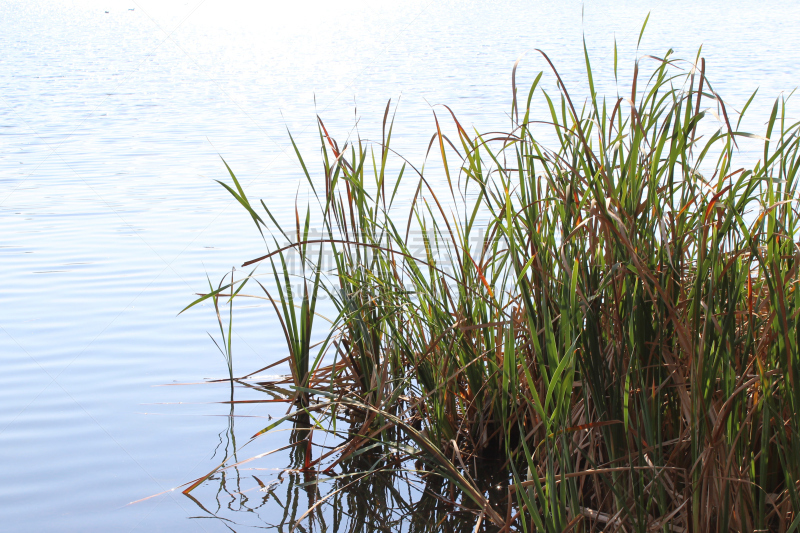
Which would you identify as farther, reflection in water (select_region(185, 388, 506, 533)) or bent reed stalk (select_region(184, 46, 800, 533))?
reflection in water (select_region(185, 388, 506, 533))

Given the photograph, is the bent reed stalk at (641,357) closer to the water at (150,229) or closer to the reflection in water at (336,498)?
the reflection in water at (336,498)

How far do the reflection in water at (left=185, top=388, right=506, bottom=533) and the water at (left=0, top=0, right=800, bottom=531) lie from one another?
0.02 meters

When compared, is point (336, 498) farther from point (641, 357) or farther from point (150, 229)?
point (150, 229)

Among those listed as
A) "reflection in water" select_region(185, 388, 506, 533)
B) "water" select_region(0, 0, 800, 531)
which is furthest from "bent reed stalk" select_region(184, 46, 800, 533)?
"water" select_region(0, 0, 800, 531)

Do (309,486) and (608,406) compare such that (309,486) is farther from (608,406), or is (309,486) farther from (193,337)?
(193,337)

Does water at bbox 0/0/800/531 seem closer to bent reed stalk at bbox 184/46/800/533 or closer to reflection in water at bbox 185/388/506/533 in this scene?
reflection in water at bbox 185/388/506/533

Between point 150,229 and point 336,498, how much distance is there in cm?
303

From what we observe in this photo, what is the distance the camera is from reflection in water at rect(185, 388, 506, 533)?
1.66 meters

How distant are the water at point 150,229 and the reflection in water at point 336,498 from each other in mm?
15

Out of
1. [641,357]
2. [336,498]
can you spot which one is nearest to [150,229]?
[336,498]

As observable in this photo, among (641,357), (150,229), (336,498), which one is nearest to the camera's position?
(641,357)

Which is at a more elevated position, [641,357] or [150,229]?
[641,357]

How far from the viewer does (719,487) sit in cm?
125

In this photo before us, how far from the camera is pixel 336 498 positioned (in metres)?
1.76
